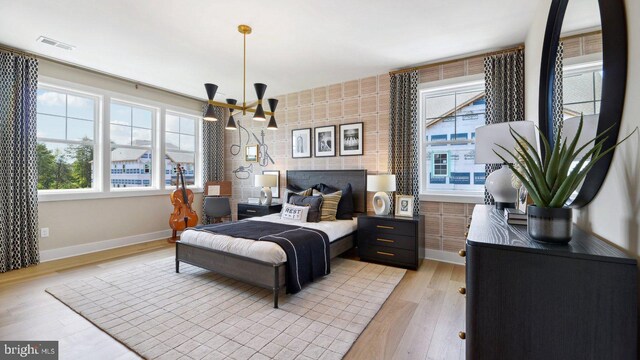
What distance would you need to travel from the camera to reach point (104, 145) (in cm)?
427

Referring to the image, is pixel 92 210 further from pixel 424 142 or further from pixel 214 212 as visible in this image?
pixel 424 142

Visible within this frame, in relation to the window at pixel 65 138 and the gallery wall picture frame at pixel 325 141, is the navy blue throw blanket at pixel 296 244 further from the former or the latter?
the window at pixel 65 138

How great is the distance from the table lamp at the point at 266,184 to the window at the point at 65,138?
2620mm

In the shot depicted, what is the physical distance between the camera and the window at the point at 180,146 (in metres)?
5.18

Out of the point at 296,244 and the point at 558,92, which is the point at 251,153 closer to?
the point at 296,244

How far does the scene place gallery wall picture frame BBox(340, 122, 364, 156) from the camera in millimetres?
4305

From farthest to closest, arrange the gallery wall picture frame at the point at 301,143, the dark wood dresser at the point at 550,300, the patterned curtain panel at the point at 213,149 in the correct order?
the patterned curtain panel at the point at 213,149 → the gallery wall picture frame at the point at 301,143 → the dark wood dresser at the point at 550,300

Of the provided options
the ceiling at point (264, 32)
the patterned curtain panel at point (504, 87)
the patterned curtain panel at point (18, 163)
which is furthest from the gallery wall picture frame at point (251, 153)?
the patterned curtain panel at point (504, 87)

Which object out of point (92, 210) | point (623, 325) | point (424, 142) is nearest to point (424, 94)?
point (424, 142)

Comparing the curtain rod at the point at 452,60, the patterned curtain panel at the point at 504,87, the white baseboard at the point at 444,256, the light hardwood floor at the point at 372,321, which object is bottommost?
the light hardwood floor at the point at 372,321

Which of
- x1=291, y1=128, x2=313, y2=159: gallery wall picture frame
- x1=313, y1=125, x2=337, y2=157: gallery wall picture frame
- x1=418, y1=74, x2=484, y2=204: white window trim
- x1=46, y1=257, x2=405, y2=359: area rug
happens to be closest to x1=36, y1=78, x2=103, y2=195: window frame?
x1=46, y1=257, x2=405, y2=359: area rug

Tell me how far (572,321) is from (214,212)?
16.7 ft

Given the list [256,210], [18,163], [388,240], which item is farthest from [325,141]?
[18,163]

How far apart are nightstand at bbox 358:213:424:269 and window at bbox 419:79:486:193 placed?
71 centimetres
